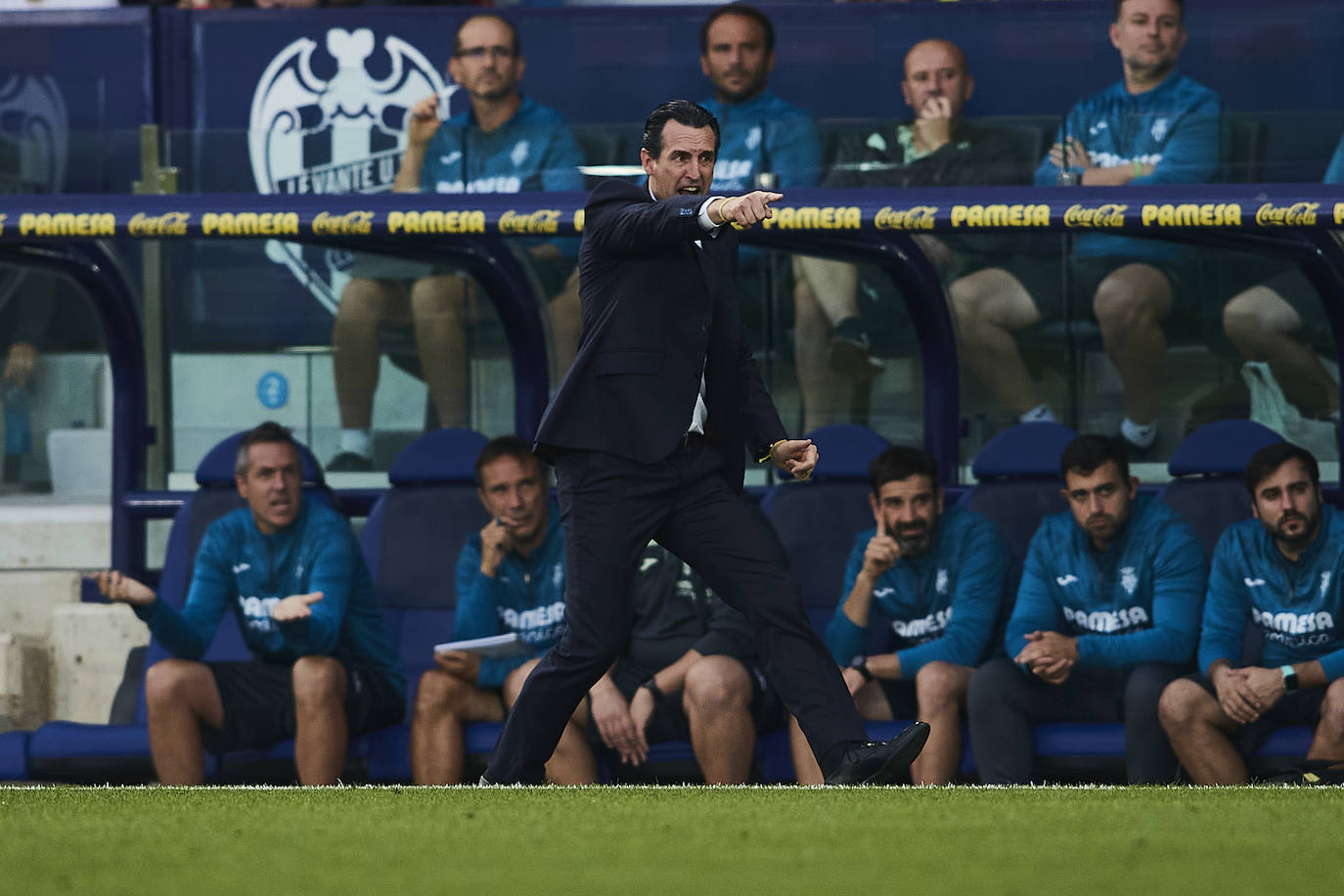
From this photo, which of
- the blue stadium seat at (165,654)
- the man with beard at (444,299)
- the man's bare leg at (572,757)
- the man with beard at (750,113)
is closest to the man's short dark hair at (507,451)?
the man's bare leg at (572,757)

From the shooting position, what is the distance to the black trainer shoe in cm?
688

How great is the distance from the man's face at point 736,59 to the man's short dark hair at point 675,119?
258cm

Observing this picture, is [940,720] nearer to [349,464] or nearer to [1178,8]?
[349,464]

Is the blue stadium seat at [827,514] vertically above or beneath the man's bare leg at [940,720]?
above

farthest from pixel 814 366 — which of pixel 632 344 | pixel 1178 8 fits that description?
pixel 632 344

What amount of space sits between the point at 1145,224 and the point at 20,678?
396cm

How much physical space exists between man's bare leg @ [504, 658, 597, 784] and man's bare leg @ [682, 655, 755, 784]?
0.31 metres

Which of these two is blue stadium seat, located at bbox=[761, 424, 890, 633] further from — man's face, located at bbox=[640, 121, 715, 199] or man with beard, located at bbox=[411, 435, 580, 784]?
man's face, located at bbox=[640, 121, 715, 199]

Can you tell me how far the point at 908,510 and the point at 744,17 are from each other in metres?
1.97

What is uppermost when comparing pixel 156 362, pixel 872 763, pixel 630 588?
pixel 156 362

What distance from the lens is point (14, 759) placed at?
5.96 metres

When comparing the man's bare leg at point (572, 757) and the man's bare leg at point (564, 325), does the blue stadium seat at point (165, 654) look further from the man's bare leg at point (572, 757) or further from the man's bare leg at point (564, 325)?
the man's bare leg at point (572, 757)

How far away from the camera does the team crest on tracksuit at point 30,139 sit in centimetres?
630

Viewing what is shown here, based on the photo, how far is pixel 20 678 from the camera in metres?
6.73
